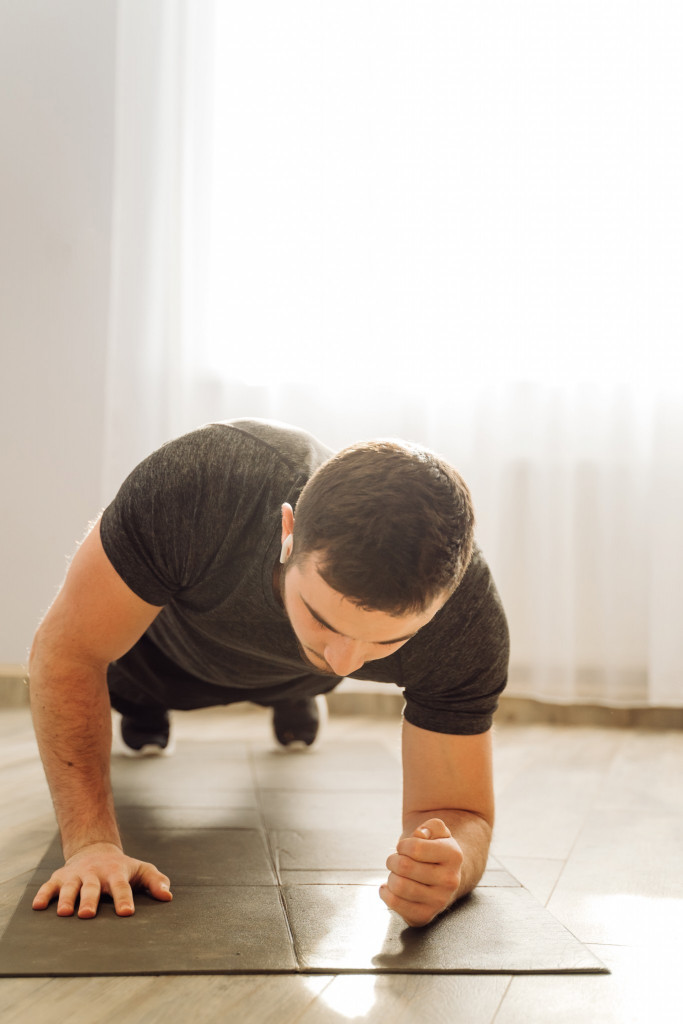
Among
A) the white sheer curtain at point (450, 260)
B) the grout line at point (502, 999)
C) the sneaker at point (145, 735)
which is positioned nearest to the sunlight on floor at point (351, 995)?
the grout line at point (502, 999)

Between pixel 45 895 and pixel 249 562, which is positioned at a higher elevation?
pixel 249 562

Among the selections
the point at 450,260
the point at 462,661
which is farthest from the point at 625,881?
the point at 450,260

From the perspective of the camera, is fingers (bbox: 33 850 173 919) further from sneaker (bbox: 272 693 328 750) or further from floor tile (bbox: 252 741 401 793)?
sneaker (bbox: 272 693 328 750)

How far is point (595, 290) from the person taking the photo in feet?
7.79

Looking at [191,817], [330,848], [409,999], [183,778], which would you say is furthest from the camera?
[183,778]

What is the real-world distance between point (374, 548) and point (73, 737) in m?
0.49

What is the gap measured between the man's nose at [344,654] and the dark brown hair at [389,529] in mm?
57

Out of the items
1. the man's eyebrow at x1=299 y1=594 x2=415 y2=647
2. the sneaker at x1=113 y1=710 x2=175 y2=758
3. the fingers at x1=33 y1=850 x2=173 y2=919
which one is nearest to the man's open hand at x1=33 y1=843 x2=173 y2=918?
the fingers at x1=33 y1=850 x2=173 y2=919

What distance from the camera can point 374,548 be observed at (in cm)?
88

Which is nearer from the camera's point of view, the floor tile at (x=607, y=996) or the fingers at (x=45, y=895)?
the floor tile at (x=607, y=996)

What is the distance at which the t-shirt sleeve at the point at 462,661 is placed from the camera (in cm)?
113

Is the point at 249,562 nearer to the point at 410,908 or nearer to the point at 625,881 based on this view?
the point at 410,908

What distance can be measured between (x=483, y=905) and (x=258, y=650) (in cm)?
40

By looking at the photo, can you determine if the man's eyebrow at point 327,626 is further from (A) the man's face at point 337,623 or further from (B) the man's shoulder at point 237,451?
(B) the man's shoulder at point 237,451
